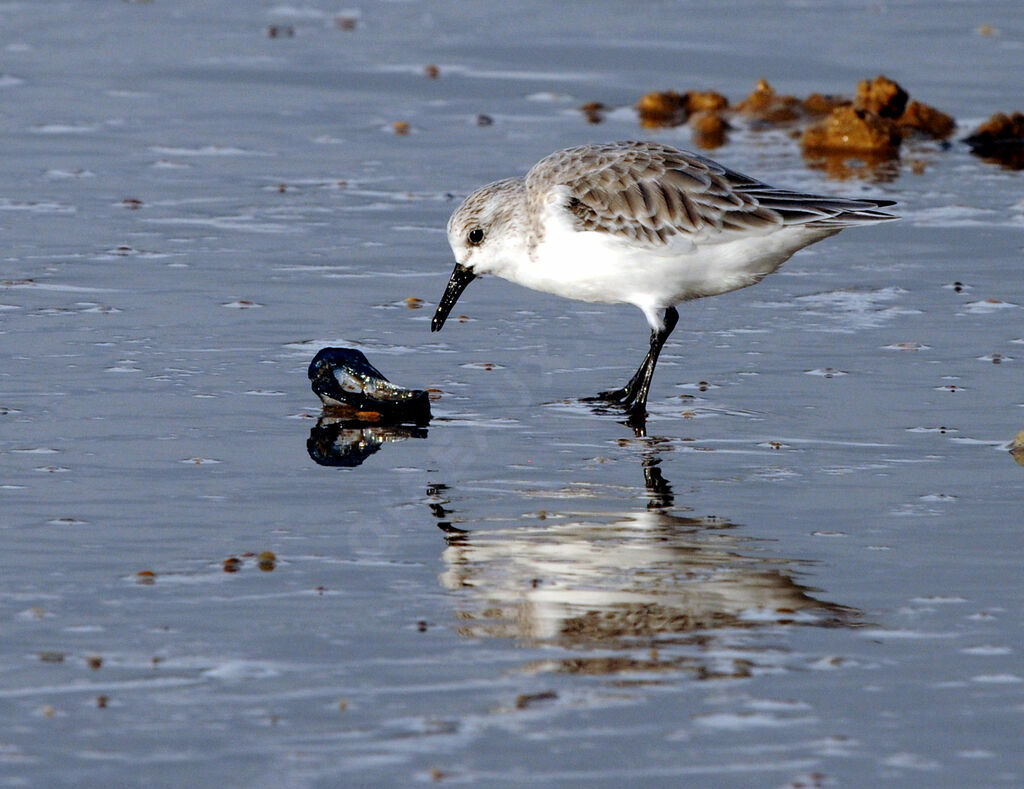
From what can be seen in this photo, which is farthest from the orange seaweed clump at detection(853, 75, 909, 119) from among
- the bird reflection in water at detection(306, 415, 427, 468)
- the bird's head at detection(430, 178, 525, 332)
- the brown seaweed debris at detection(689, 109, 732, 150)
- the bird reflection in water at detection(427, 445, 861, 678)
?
the bird reflection in water at detection(427, 445, 861, 678)

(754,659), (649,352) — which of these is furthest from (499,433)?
(754,659)

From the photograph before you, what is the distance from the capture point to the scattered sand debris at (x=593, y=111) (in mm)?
14680

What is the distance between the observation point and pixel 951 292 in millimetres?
10078

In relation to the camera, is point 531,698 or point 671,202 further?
point 671,202

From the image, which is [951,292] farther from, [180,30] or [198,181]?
[180,30]

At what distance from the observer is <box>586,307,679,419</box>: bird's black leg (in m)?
8.34

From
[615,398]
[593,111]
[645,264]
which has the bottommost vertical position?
[615,398]

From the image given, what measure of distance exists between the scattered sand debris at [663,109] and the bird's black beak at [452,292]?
600cm

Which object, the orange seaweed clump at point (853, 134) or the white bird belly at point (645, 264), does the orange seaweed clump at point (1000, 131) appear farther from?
the white bird belly at point (645, 264)

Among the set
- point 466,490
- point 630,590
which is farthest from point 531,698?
point 466,490

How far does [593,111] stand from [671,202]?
6.31 meters

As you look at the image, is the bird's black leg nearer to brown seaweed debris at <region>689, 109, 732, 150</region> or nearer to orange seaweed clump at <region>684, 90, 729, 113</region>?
brown seaweed debris at <region>689, 109, 732, 150</region>

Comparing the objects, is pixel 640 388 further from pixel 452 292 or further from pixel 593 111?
pixel 593 111

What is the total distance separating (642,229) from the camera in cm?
864
